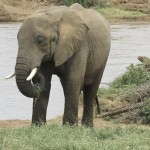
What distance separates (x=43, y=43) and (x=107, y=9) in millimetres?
27415

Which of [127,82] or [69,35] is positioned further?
[127,82]

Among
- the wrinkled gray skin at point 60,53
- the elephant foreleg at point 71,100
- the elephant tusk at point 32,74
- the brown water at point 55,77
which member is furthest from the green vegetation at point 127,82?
the elephant tusk at point 32,74

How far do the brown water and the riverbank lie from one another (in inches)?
67.5

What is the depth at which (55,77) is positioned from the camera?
16.7 metres

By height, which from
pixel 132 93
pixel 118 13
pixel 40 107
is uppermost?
pixel 40 107

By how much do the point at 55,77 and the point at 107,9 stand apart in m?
20.5

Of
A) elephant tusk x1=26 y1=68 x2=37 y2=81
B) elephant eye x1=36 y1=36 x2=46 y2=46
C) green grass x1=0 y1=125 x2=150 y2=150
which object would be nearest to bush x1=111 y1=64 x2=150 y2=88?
elephant eye x1=36 y1=36 x2=46 y2=46

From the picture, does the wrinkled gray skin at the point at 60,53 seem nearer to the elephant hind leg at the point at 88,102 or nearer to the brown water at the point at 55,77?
the elephant hind leg at the point at 88,102

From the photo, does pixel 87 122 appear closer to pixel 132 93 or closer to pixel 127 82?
pixel 132 93

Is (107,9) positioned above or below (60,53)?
below

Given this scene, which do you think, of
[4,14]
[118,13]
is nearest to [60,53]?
[4,14]

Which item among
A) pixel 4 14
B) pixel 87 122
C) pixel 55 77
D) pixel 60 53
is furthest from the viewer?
pixel 4 14

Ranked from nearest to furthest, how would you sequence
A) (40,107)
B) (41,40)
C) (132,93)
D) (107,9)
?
(41,40), (40,107), (132,93), (107,9)

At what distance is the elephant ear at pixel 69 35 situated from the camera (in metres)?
9.83
